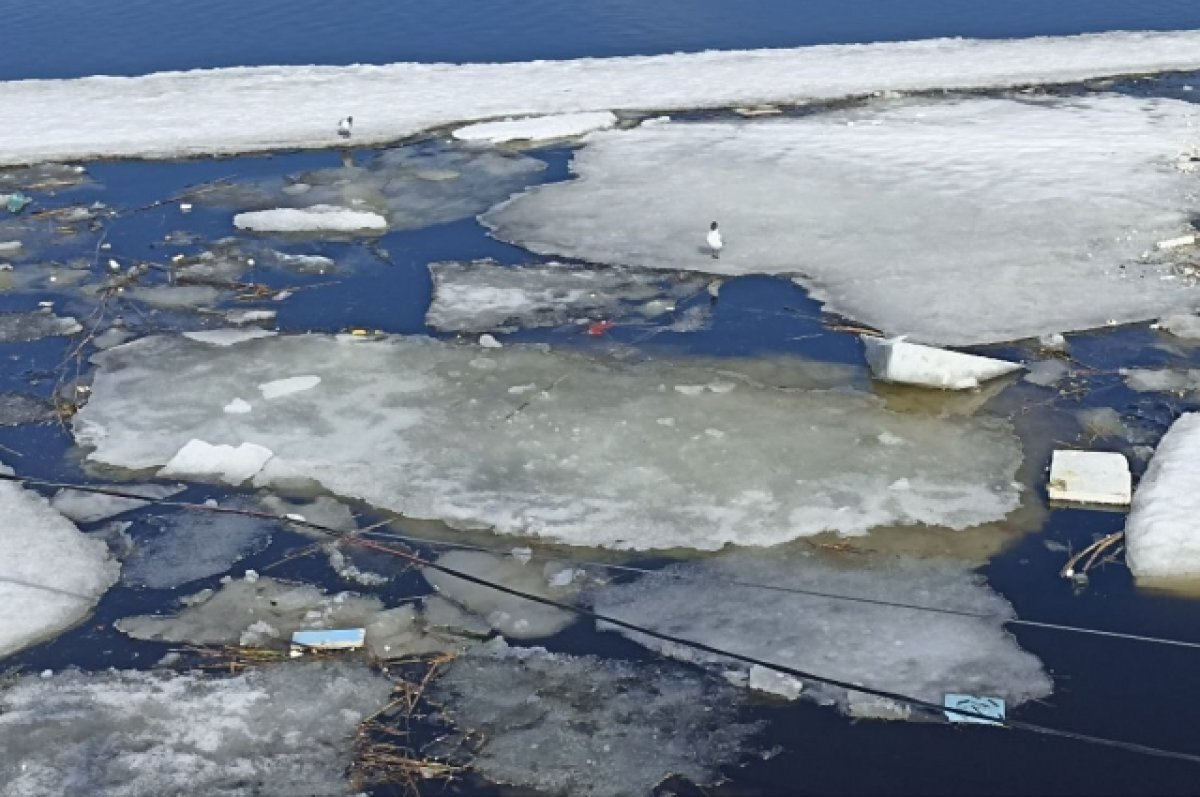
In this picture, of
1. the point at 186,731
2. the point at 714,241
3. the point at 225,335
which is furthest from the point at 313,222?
the point at 186,731

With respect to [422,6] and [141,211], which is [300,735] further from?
[422,6]

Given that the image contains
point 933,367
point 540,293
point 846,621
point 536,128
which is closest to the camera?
point 846,621

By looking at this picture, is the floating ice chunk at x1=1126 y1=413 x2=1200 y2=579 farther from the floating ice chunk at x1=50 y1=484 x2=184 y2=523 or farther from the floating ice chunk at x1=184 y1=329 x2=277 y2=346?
the floating ice chunk at x1=184 y1=329 x2=277 y2=346

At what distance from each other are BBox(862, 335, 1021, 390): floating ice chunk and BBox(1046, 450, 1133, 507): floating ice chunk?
1.07 m

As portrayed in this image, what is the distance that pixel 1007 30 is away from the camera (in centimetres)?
1827

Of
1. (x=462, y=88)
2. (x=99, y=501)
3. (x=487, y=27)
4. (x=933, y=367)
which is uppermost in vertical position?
(x=487, y=27)

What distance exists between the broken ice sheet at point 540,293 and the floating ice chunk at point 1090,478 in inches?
132

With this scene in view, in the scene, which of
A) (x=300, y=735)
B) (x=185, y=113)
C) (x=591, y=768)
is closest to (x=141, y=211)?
(x=185, y=113)

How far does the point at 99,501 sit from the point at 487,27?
1229 cm

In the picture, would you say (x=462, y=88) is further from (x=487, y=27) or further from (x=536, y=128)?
(x=487, y=27)

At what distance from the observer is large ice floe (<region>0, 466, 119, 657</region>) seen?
24.0 ft

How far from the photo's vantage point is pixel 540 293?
1080 cm

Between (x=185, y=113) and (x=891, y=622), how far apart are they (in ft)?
36.8

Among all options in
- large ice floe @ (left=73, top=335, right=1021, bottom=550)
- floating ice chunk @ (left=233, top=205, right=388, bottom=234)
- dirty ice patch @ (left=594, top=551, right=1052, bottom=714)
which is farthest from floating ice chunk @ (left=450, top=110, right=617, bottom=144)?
dirty ice patch @ (left=594, top=551, right=1052, bottom=714)
